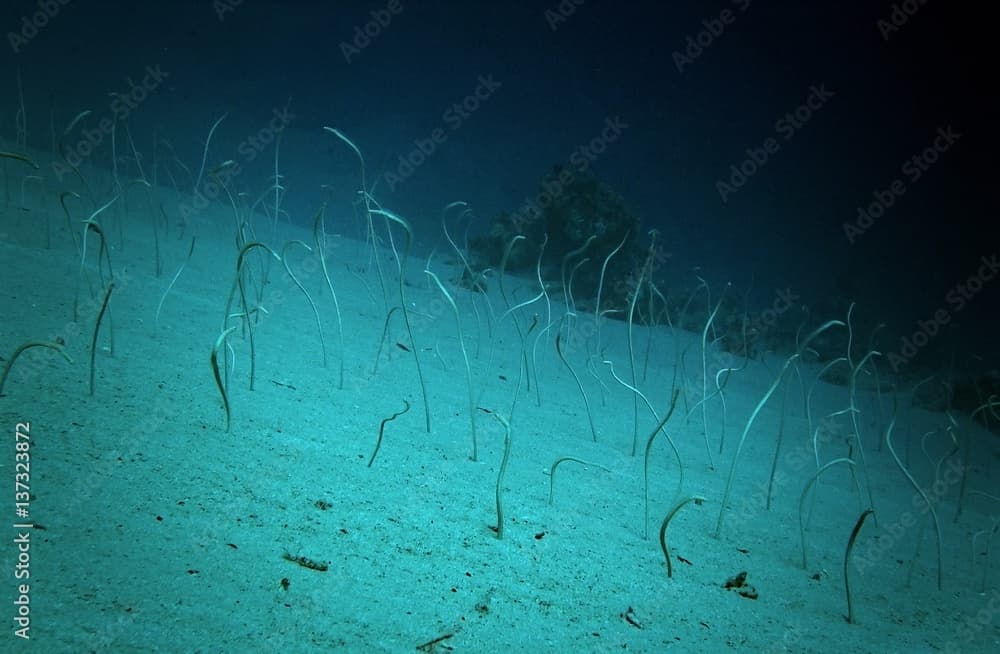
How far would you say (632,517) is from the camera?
2.00 metres

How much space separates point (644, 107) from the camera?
3422 centimetres

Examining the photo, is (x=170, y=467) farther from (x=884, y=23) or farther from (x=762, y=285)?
(x=884, y=23)

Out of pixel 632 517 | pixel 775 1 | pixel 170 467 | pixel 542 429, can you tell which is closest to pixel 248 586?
pixel 170 467

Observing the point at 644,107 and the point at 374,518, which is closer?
the point at 374,518

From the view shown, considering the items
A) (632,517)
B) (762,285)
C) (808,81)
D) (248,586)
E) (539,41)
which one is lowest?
(248,586)

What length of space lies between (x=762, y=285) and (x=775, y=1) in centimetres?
1503

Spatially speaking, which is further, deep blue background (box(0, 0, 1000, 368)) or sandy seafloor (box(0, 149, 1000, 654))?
deep blue background (box(0, 0, 1000, 368))

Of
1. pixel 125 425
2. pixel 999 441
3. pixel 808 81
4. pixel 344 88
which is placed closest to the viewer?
pixel 125 425

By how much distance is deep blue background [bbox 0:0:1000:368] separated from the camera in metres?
19.9

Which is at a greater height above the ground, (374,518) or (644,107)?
(644,107)

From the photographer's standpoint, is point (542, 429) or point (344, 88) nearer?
point (542, 429)

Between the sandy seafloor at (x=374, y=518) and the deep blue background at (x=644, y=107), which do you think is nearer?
the sandy seafloor at (x=374, y=518)

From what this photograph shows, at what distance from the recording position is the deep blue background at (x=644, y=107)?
65.2ft

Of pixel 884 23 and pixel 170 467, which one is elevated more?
pixel 884 23
